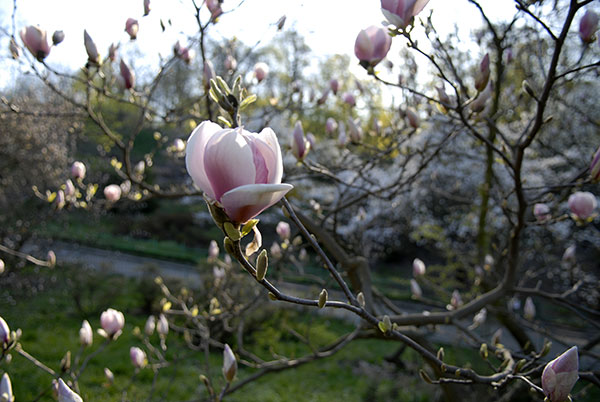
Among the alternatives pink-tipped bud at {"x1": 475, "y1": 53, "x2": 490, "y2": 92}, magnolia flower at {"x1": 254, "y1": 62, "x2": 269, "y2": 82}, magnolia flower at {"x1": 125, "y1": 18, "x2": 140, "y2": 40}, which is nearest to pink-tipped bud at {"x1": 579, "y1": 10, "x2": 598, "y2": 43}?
pink-tipped bud at {"x1": 475, "y1": 53, "x2": 490, "y2": 92}

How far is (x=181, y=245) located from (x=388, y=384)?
8.44 metres

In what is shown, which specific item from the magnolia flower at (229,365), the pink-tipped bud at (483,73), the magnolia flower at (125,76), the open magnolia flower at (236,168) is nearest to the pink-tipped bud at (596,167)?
the pink-tipped bud at (483,73)

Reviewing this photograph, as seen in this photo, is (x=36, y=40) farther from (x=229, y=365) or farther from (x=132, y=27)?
(x=229, y=365)

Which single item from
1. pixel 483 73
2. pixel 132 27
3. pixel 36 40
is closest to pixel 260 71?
pixel 132 27

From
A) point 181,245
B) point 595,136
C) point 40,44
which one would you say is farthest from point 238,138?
point 181,245

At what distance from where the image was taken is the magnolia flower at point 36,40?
1785 millimetres

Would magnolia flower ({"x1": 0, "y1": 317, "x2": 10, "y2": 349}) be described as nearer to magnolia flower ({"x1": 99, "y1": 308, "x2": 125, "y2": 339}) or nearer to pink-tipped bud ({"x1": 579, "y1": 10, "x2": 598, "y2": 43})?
magnolia flower ({"x1": 99, "y1": 308, "x2": 125, "y2": 339})

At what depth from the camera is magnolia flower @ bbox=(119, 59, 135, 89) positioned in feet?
6.81

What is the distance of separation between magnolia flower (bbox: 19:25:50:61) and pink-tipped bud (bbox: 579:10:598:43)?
1990mm

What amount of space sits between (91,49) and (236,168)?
5.04 feet

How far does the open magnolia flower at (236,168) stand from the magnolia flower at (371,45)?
2.67 feet

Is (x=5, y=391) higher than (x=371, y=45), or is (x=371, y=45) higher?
(x=371, y=45)

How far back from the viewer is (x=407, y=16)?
113 cm

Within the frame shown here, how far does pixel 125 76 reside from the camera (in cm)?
208
